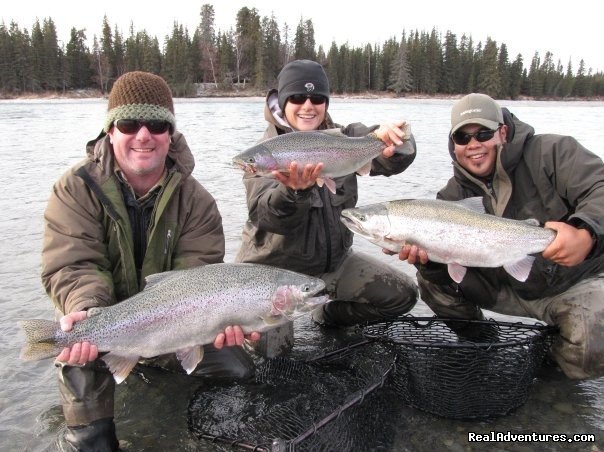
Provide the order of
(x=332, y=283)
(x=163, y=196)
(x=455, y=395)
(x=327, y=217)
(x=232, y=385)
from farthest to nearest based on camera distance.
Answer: (x=332, y=283)
(x=327, y=217)
(x=232, y=385)
(x=163, y=196)
(x=455, y=395)

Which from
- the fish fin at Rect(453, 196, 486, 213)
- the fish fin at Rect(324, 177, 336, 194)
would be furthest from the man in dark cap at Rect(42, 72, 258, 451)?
the fish fin at Rect(453, 196, 486, 213)

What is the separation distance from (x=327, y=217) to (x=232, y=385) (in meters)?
1.50

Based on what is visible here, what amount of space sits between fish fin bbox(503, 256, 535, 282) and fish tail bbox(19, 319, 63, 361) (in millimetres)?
2836

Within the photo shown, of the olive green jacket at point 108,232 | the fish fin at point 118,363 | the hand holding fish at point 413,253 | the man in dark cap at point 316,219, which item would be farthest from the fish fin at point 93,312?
the hand holding fish at point 413,253

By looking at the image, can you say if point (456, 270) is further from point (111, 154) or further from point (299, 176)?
point (111, 154)

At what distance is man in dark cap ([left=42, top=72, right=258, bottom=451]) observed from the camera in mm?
3123

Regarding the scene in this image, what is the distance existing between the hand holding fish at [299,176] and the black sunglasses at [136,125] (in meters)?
0.83

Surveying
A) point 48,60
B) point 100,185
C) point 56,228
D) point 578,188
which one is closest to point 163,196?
point 100,185

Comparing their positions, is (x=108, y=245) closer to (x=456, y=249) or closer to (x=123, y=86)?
(x=123, y=86)

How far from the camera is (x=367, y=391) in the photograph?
9.96 feet

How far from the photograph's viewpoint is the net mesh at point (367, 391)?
3.10 metres

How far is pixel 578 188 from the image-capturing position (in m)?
3.67

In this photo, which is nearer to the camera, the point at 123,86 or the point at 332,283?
the point at 123,86

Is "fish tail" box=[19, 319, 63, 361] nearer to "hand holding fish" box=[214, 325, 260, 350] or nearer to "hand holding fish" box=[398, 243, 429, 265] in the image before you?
"hand holding fish" box=[214, 325, 260, 350]
